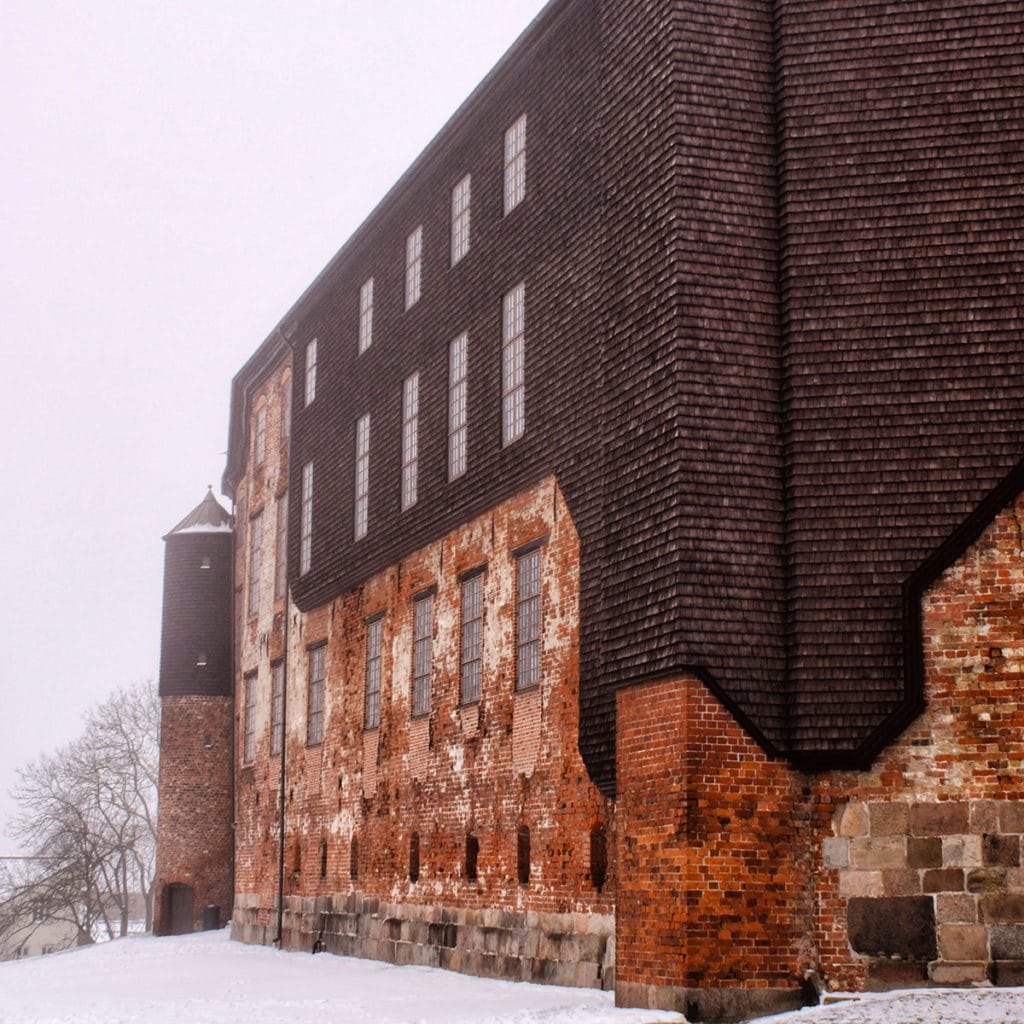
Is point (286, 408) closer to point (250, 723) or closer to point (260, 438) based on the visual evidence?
point (260, 438)

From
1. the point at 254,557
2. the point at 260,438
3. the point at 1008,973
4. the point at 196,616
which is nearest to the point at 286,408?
the point at 260,438

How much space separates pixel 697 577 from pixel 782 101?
5032 millimetres

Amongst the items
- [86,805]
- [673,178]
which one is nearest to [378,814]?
[673,178]

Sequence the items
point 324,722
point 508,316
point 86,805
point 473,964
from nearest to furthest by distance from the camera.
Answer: point 473,964 → point 508,316 → point 324,722 → point 86,805

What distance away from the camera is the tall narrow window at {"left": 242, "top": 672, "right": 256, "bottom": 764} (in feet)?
116

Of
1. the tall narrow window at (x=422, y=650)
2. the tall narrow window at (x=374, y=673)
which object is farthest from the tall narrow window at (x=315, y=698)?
the tall narrow window at (x=422, y=650)

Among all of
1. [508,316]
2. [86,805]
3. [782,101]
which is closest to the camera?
[782,101]

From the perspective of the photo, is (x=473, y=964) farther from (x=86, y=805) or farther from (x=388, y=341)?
(x=86, y=805)

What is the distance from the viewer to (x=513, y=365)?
2192 centimetres

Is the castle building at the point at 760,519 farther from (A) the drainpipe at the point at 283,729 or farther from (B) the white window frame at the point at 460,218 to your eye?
(A) the drainpipe at the point at 283,729

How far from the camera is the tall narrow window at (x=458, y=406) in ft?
77.0

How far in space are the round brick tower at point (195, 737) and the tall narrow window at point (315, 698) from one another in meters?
9.10

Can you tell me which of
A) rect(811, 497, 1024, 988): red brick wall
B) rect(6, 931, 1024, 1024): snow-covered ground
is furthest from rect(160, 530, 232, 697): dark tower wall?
rect(811, 497, 1024, 988): red brick wall

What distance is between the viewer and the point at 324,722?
2919 centimetres
